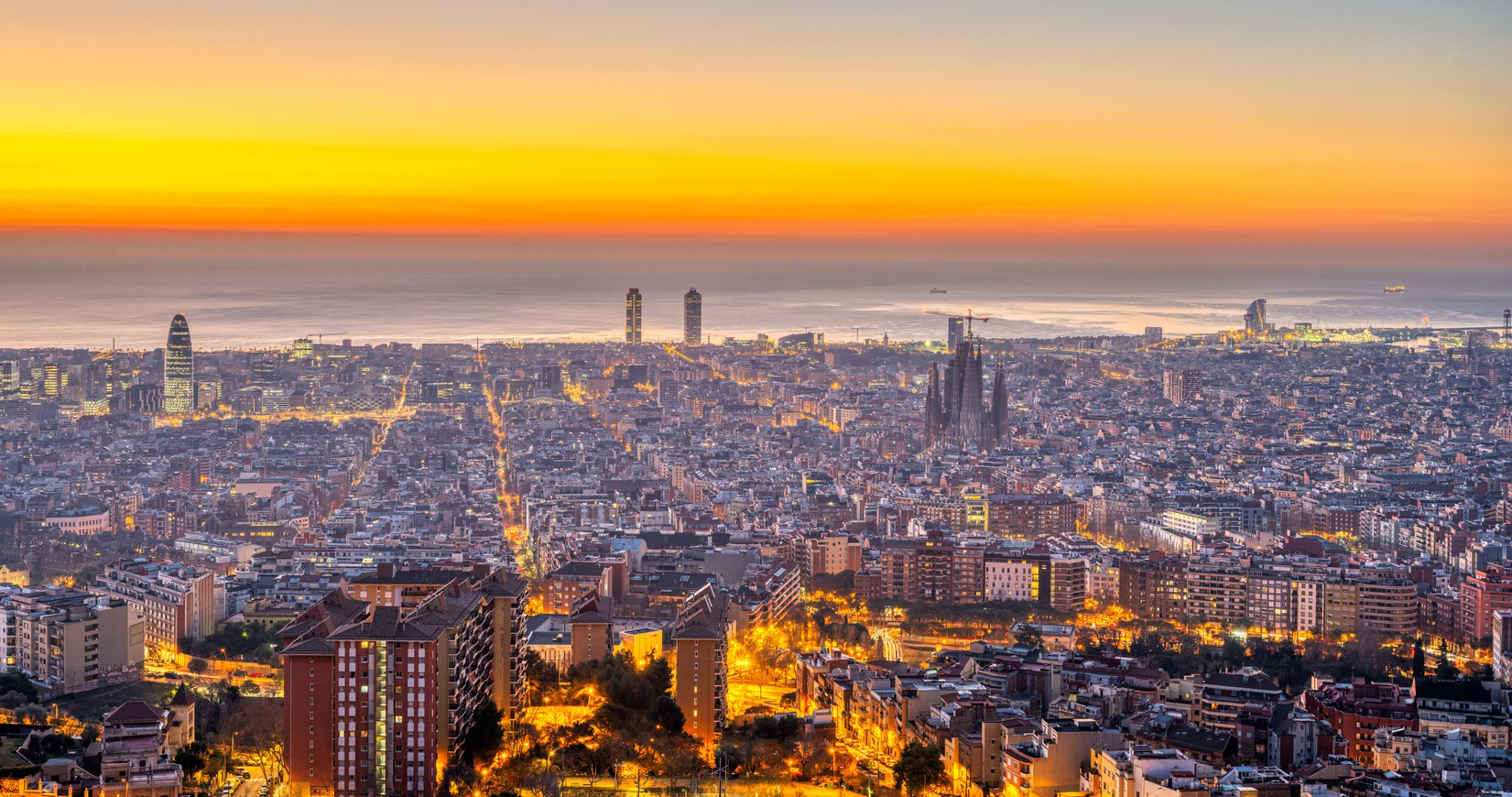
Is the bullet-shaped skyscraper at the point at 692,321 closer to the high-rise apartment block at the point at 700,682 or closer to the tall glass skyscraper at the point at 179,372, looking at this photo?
the tall glass skyscraper at the point at 179,372

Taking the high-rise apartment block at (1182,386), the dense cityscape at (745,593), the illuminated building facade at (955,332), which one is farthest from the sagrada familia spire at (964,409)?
the illuminated building facade at (955,332)

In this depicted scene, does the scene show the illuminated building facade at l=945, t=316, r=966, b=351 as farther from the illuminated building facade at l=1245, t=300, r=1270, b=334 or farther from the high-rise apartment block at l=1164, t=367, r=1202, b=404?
the illuminated building facade at l=1245, t=300, r=1270, b=334

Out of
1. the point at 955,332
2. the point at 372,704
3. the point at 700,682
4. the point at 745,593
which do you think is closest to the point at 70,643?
the point at 372,704

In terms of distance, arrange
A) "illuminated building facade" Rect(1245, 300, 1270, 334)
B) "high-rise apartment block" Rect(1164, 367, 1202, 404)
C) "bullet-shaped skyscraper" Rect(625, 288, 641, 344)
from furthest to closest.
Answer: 1. "bullet-shaped skyscraper" Rect(625, 288, 641, 344)
2. "illuminated building facade" Rect(1245, 300, 1270, 334)
3. "high-rise apartment block" Rect(1164, 367, 1202, 404)

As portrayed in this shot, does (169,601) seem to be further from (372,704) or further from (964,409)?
(964,409)

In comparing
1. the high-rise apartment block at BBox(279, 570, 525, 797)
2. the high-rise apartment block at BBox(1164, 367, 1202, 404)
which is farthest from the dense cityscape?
the high-rise apartment block at BBox(1164, 367, 1202, 404)

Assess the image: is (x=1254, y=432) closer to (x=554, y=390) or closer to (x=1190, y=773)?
(x=554, y=390)
